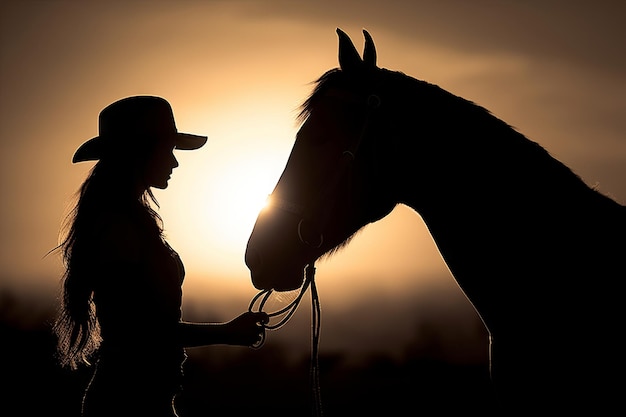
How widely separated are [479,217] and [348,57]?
84 cm

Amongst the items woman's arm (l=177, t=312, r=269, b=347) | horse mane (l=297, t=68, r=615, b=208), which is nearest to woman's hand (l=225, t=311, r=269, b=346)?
woman's arm (l=177, t=312, r=269, b=347)

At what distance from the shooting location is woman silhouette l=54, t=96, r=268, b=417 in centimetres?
296

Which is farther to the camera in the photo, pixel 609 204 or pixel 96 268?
pixel 96 268

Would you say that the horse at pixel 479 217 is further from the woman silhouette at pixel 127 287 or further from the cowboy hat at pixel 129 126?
the cowboy hat at pixel 129 126

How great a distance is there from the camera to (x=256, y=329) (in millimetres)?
3057

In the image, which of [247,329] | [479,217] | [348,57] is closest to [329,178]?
[348,57]

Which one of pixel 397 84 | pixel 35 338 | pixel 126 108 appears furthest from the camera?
pixel 35 338

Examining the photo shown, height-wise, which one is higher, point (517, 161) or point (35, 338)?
point (517, 161)

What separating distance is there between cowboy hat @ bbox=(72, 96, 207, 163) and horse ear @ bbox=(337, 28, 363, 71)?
0.94 m

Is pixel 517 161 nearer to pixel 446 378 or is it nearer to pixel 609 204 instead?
pixel 609 204

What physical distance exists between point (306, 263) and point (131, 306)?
29.4 inches

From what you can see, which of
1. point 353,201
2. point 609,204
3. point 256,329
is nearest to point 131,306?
point 256,329

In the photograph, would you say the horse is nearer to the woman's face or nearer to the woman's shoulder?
the woman's shoulder

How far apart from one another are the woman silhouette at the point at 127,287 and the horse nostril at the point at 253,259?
252 millimetres
